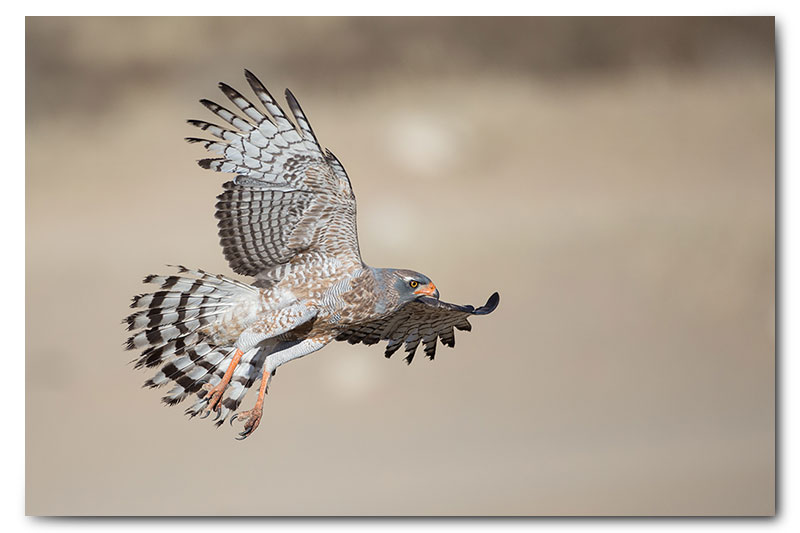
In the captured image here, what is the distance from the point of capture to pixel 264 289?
429 centimetres

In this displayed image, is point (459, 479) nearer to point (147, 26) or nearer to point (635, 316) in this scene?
point (635, 316)

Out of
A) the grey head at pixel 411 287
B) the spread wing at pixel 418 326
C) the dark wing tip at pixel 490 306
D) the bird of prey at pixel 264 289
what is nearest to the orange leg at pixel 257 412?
the bird of prey at pixel 264 289

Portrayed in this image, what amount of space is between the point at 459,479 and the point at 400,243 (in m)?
1.01

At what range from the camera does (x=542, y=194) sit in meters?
4.53

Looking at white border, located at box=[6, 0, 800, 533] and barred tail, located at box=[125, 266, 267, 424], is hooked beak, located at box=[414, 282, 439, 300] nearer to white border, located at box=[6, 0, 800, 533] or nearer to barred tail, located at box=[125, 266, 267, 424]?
barred tail, located at box=[125, 266, 267, 424]

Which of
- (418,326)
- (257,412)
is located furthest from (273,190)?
(257,412)

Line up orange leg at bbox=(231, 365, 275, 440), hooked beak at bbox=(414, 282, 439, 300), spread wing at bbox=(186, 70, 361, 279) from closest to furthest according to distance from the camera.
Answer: spread wing at bbox=(186, 70, 361, 279) < hooked beak at bbox=(414, 282, 439, 300) < orange leg at bbox=(231, 365, 275, 440)

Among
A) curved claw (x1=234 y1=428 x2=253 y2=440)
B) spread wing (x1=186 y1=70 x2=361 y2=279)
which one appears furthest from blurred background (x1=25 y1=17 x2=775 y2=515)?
spread wing (x1=186 y1=70 x2=361 y2=279)

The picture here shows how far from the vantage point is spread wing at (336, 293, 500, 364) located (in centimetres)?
432

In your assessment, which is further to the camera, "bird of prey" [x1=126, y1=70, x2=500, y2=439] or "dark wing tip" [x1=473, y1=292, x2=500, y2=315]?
"dark wing tip" [x1=473, y1=292, x2=500, y2=315]

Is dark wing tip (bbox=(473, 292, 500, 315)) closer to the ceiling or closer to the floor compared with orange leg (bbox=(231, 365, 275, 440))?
closer to the ceiling

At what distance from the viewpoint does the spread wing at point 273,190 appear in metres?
4.09
